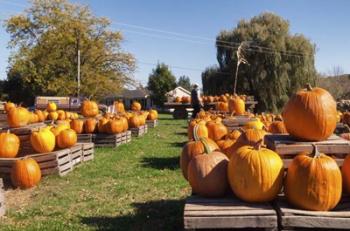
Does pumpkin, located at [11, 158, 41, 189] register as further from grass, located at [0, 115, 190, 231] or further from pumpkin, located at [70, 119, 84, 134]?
pumpkin, located at [70, 119, 84, 134]

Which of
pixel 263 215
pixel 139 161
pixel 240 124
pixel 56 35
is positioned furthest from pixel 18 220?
pixel 56 35

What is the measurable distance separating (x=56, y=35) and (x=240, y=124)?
114 feet

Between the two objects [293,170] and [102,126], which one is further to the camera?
[102,126]

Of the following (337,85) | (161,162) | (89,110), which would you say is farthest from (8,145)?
(337,85)

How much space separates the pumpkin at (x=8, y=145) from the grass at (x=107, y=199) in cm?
87

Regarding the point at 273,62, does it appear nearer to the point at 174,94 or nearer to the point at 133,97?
the point at 174,94

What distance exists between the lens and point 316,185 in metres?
4.04

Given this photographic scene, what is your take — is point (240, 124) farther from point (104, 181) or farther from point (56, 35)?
point (56, 35)

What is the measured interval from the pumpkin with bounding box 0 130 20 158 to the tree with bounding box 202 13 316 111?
28636mm

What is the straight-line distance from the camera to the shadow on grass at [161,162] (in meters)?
9.58

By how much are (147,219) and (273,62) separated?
31790 mm

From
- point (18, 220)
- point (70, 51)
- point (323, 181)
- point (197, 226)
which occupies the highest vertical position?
point (70, 51)

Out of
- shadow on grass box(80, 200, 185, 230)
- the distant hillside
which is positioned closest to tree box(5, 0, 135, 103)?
the distant hillside

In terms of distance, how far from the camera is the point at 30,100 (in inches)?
1957
